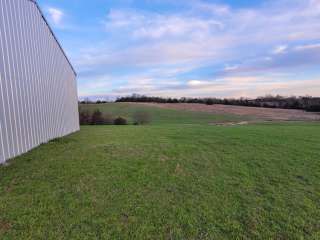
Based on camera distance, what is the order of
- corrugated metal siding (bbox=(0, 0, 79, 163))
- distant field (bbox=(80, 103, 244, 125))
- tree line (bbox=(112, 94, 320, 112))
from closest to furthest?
corrugated metal siding (bbox=(0, 0, 79, 163)) < distant field (bbox=(80, 103, 244, 125)) < tree line (bbox=(112, 94, 320, 112))

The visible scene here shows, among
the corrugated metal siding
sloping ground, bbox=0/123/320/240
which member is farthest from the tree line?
sloping ground, bbox=0/123/320/240

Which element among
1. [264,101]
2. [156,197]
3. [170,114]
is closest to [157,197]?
[156,197]

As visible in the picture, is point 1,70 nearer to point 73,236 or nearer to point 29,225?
point 29,225

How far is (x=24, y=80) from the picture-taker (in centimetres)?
555

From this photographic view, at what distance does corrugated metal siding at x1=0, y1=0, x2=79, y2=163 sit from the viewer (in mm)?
4547

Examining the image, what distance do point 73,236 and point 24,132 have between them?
159 inches

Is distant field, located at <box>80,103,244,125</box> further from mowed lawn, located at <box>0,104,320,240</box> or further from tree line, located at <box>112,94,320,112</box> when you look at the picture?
mowed lawn, located at <box>0,104,320,240</box>

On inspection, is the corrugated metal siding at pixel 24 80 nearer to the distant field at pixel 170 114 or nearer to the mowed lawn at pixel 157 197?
the mowed lawn at pixel 157 197

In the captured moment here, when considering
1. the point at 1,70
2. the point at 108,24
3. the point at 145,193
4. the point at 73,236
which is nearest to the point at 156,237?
the point at 73,236

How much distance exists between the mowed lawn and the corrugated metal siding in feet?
1.98

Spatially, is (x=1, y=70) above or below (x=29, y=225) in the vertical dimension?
above

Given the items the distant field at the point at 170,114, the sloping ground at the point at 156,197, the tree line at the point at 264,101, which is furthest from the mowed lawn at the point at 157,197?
the tree line at the point at 264,101

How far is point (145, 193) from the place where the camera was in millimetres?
3305

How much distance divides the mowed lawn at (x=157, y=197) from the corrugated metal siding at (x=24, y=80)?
603 millimetres
